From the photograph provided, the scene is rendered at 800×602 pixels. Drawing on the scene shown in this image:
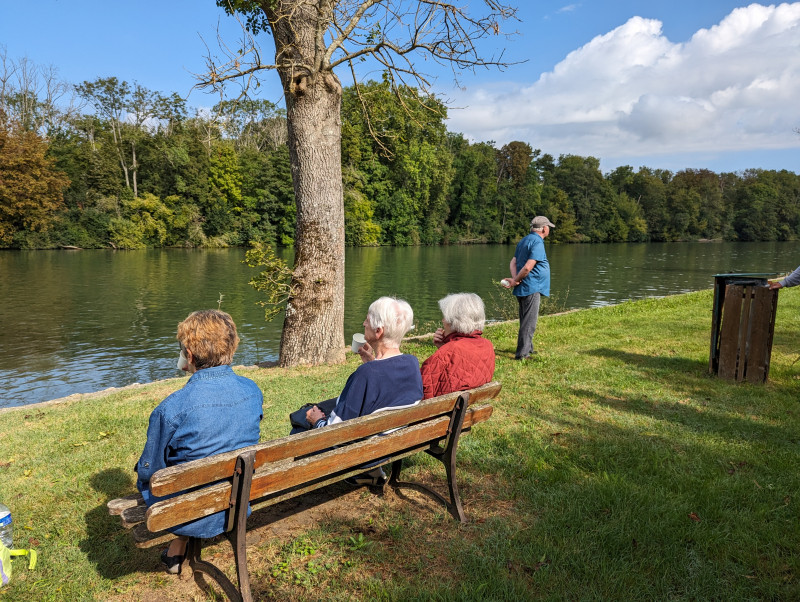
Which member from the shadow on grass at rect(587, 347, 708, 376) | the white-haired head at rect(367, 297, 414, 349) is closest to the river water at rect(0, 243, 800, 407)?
the white-haired head at rect(367, 297, 414, 349)

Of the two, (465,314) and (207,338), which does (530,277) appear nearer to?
(465,314)

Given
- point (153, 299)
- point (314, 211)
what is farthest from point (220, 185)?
point (314, 211)

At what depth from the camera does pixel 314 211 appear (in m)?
7.06

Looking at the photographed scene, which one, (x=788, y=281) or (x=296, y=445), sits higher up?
(x=788, y=281)

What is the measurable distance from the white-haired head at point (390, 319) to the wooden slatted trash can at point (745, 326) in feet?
14.5

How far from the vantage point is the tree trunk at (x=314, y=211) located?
681cm

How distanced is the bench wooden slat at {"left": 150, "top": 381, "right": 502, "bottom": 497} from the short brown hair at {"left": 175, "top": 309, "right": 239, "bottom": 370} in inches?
22.1

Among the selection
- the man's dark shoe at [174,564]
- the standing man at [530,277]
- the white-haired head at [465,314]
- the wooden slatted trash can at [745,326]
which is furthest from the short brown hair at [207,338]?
the wooden slatted trash can at [745,326]

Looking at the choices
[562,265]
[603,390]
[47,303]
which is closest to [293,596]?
[603,390]

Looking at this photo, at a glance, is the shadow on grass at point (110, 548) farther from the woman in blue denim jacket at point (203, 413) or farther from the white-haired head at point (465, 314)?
the white-haired head at point (465, 314)

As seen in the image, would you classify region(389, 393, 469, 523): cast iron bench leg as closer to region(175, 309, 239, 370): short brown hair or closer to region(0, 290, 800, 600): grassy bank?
region(0, 290, 800, 600): grassy bank

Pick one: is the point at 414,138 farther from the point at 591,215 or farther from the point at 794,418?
the point at 794,418

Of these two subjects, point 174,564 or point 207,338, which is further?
point 174,564

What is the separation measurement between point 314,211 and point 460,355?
4.16 meters
